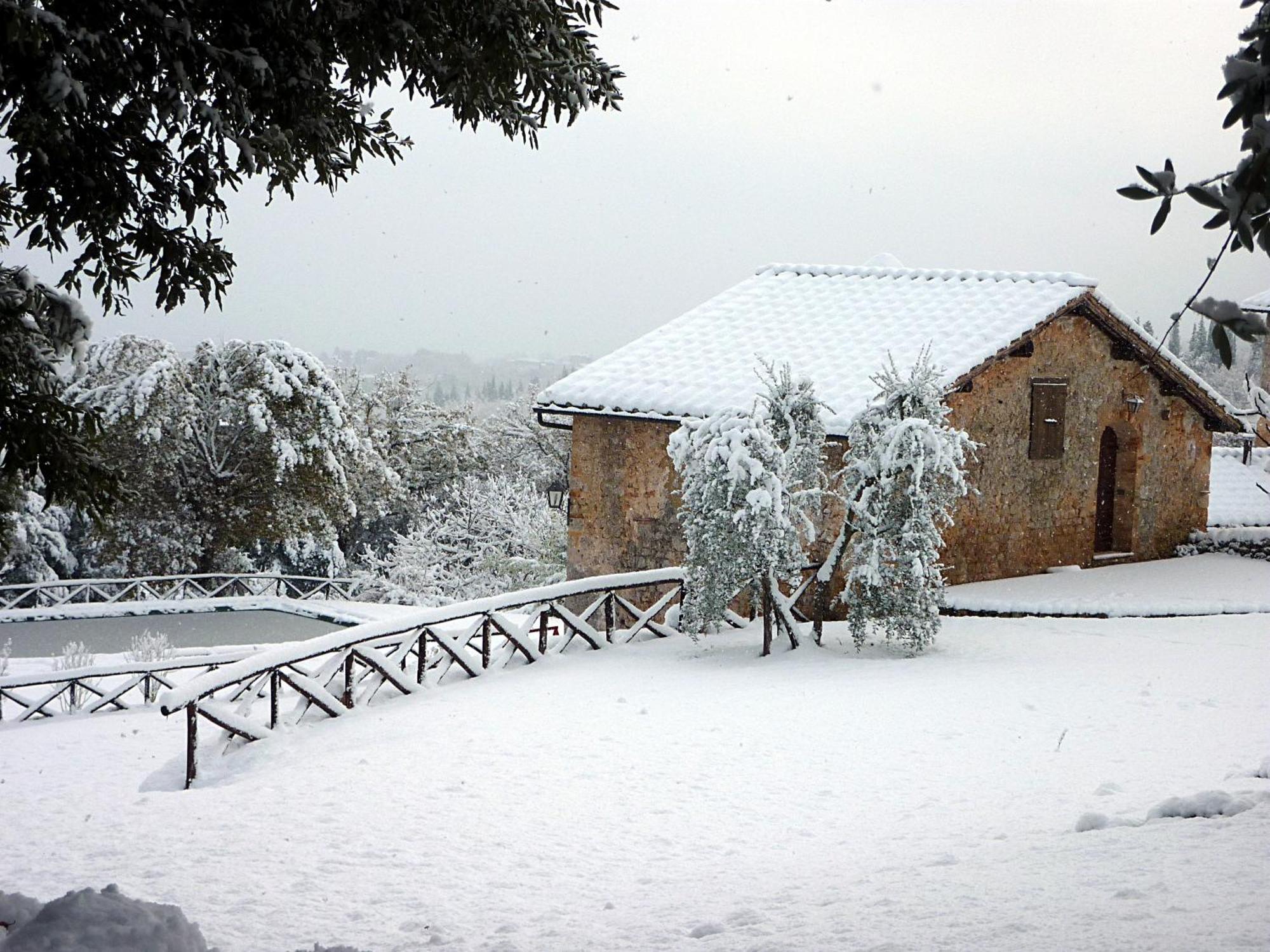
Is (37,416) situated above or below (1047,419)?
below

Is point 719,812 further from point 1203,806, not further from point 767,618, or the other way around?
point 767,618

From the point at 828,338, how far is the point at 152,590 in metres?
16.6

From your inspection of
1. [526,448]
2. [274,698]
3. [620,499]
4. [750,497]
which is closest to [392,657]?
[274,698]

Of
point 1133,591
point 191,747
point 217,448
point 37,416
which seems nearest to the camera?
point 37,416

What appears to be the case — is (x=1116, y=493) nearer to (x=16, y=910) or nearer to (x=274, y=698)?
(x=274, y=698)

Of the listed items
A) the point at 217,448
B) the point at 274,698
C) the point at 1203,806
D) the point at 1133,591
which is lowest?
the point at 274,698

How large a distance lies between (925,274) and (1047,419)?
13.6 ft

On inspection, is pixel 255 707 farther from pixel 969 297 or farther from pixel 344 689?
pixel 969 297

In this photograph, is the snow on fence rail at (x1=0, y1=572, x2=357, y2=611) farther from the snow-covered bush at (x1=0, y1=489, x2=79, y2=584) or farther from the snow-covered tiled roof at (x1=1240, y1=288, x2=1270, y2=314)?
the snow-covered tiled roof at (x1=1240, y1=288, x2=1270, y2=314)

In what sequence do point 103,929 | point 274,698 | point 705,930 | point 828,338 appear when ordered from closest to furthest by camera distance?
point 103,929 → point 705,930 → point 274,698 → point 828,338

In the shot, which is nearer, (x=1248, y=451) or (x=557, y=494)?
(x=1248, y=451)

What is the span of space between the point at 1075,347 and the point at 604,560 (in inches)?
294

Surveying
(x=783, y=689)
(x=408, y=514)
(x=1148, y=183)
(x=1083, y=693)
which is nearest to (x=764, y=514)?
(x=783, y=689)

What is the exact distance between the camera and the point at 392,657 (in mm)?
11398
